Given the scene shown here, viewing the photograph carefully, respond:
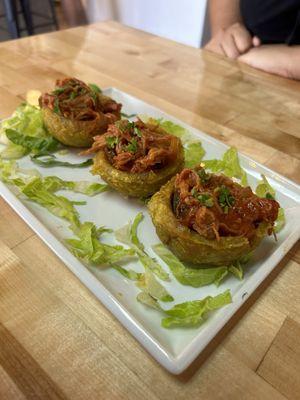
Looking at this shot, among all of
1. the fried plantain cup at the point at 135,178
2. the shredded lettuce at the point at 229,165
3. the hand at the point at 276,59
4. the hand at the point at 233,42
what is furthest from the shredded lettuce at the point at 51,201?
the hand at the point at 233,42

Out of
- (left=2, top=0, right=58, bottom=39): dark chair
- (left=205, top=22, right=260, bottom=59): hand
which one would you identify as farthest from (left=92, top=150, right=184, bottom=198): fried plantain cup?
(left=2, top=0, right=58, bottom=39): dark chair

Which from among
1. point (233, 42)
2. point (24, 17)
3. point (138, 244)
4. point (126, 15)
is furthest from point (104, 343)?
point (24, 17)

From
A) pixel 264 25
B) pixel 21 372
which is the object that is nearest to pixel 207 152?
pixel 21 372

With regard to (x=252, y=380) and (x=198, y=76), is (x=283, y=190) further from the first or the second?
(x=198, y=76)

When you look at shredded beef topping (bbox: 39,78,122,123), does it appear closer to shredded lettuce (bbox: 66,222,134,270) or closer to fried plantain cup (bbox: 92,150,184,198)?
fried plantain cup (bbox: 92,150,184,198)

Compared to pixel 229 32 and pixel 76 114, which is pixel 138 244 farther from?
pixel 229 32

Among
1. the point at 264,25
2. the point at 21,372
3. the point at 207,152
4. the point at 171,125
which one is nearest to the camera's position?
the point at 21,372
